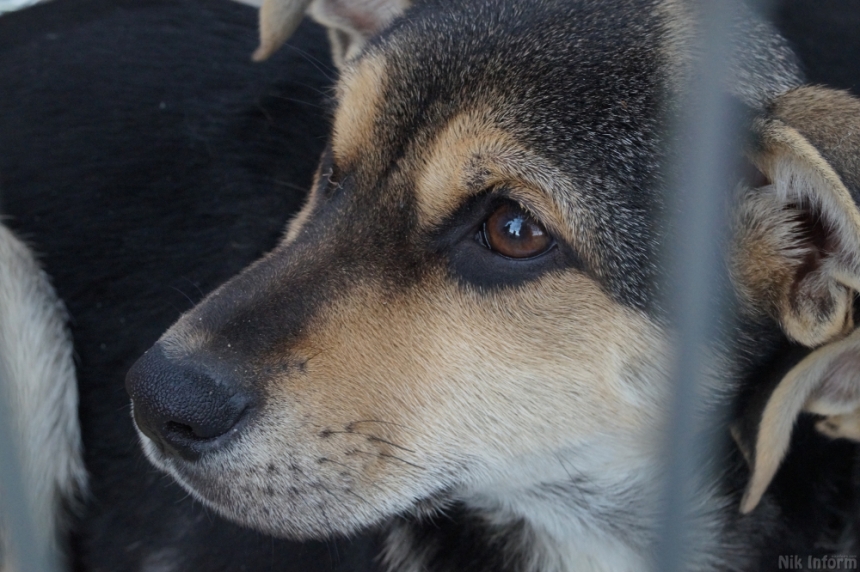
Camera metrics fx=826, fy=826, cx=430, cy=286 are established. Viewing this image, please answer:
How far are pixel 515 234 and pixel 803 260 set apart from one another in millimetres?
689

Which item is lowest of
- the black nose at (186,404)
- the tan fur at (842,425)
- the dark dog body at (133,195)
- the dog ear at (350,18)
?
the dark dog body at (133,195)

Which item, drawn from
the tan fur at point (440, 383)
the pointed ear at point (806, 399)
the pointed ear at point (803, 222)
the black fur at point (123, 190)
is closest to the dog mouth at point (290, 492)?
the tan fur at point (440, 383)

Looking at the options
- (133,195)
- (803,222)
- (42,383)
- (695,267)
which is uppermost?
(695,267)

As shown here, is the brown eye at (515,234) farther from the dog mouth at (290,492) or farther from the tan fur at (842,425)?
the tan fur at (842,425)

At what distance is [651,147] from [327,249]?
0.86 meters

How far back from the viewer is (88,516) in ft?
10.5

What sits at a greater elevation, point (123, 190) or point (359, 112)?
point (359, 112)

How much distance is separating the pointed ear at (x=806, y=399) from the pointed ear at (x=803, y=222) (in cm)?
7

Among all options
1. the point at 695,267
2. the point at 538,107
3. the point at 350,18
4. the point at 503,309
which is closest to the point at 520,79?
the point at 538,107

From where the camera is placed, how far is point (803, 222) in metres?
1.96

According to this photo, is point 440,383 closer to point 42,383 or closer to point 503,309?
point 503,309

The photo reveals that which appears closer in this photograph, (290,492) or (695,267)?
(695,267)

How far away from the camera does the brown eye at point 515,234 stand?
6.76 ft

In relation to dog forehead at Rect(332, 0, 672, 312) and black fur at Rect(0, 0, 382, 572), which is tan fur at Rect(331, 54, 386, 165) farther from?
black fur at Rect(0, 0, 382, 572)
